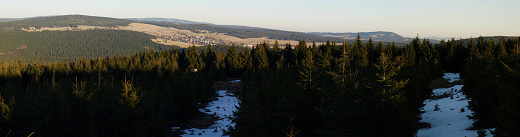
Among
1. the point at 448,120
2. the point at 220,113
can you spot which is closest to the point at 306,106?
the point at 448,120

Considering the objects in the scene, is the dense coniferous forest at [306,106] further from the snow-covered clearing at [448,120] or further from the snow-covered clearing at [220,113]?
the snow-covered clearing at [220,113]

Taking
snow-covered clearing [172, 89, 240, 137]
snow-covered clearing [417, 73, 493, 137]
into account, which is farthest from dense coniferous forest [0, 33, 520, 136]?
snow-covered clearing [172, 89, 240, 137]

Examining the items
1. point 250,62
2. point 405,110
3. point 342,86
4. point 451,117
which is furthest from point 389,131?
point 250,62

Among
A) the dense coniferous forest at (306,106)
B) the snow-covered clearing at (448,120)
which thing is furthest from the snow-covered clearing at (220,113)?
the snow-covered clearing at (448,120)

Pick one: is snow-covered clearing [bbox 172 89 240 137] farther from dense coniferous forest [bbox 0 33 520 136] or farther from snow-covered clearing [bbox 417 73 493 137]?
snow-covered clearing [bbox 417 73 493 137]

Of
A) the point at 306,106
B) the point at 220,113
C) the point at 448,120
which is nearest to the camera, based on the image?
the point at 306,106

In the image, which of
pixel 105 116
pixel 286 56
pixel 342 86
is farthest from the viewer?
pixel 286 56

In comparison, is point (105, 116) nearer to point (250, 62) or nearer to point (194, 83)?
point (194, 83)

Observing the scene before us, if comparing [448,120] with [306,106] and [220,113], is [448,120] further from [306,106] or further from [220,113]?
→ [220,113]
